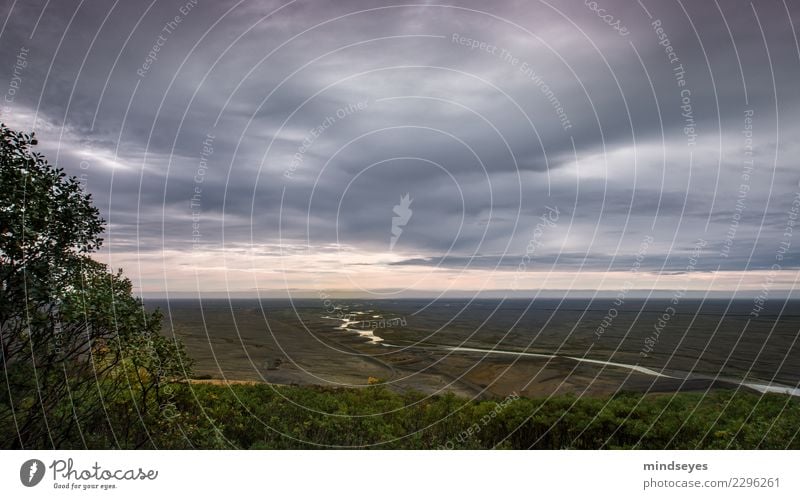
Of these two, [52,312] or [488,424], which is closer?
[52,312]

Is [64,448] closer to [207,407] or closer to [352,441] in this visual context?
[207,407]

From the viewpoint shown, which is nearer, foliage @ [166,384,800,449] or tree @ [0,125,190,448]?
tree @ [0,125,190,448]
